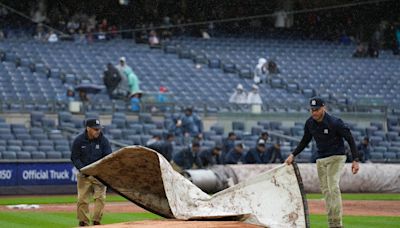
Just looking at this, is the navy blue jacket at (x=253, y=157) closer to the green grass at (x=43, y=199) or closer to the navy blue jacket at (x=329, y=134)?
the green grass at (x=43, y=199)

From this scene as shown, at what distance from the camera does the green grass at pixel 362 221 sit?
1585cm

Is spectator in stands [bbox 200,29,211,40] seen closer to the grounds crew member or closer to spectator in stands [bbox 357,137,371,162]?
spectator in stands [bbox 357,137,371,162]

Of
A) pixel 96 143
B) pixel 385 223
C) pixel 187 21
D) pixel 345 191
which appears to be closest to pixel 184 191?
pixel 96 143

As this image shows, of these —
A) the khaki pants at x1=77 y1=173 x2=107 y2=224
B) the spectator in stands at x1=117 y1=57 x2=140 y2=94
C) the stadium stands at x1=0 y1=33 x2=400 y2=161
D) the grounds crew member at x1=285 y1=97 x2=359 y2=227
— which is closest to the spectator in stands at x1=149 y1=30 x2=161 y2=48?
the stadium stands at x1=0 y1=33 x2=400 y2=161

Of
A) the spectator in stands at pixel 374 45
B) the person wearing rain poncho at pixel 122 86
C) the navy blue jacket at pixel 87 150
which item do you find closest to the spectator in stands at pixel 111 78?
the person wearing rain poncho at pixel 122 86

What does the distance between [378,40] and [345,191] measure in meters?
19.0

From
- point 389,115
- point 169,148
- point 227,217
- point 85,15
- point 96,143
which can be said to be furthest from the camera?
point 85,15

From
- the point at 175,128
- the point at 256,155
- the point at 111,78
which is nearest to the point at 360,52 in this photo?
the point at 111,78

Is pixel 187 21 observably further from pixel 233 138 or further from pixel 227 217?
pixel 227 217

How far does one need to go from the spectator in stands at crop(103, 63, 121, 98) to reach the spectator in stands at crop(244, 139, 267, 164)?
6.83m

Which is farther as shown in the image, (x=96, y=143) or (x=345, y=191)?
(x=345, y=191)

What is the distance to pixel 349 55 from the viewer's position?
140 feet

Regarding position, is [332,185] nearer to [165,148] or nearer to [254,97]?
[165,148]

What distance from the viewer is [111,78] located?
31.7m
